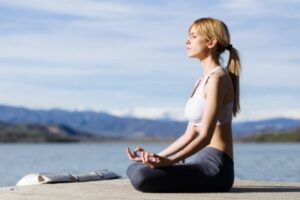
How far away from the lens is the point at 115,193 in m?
8.83

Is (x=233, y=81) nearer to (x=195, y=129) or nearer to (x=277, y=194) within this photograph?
(x=195, y=129)

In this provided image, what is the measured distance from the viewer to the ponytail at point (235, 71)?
8758mm

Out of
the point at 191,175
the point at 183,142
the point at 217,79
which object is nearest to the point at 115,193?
the point at 191,175

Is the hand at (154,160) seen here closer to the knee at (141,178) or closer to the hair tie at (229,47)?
the knee at (141,178)

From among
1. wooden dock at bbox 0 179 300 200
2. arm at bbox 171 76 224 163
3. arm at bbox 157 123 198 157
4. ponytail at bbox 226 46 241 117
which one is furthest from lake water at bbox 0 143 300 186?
arm at bbox 171 76 224 163

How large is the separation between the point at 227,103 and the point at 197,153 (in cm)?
67

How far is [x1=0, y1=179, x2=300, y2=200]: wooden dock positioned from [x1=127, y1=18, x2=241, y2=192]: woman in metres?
0.17

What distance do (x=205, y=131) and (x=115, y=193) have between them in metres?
1.17

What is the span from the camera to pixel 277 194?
8859 mm

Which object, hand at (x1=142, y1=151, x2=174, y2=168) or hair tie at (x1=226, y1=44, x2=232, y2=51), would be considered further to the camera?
hair tie at (x1=226, y1=44, x2=232, y2=51)

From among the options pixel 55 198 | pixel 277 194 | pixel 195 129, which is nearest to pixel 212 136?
pixel 195 129

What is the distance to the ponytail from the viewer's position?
8758 mm

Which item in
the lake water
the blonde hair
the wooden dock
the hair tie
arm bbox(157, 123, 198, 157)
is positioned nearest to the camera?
the wooden dock

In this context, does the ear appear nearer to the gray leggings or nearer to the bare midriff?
the bare midriff
